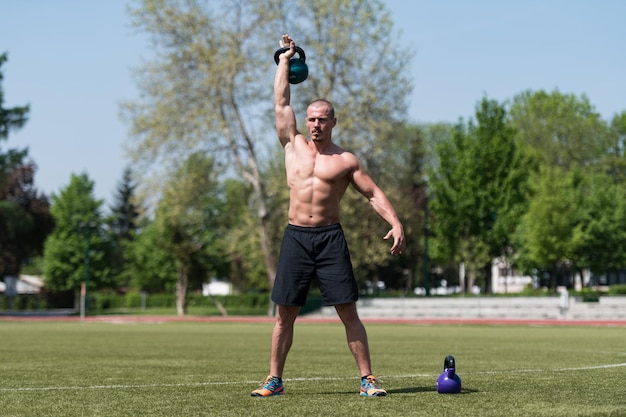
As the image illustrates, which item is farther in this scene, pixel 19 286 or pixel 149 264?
pixel 19 286

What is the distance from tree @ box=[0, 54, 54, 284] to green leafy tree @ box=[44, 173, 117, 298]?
34.0 ft

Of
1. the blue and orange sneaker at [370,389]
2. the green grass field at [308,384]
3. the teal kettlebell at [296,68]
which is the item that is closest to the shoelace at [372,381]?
the blue and orange sneaker at [370,389]

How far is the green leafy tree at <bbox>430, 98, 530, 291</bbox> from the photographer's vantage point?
57.7 m

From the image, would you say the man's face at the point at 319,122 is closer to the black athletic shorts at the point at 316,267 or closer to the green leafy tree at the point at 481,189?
the black athletic shorts at the point at 316,267

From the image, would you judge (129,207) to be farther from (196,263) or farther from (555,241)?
(555,241)

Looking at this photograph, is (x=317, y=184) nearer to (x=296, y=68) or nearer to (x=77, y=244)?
(x=296, y=68)

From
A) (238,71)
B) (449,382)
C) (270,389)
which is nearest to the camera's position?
(449,382)

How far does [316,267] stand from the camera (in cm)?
721

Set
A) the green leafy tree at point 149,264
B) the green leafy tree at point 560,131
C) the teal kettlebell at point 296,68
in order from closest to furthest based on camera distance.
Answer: the teal kettlebell at point 296,68 < the green leafy tree at point 560,131 < the green leafy tree at point 149,264

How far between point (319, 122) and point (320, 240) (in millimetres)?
928

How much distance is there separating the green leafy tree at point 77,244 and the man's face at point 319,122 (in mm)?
68289

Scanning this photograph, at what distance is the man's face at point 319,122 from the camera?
729cm

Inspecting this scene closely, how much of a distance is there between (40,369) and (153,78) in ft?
107

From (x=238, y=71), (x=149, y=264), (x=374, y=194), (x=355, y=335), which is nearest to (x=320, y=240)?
(x=374, y=194)
